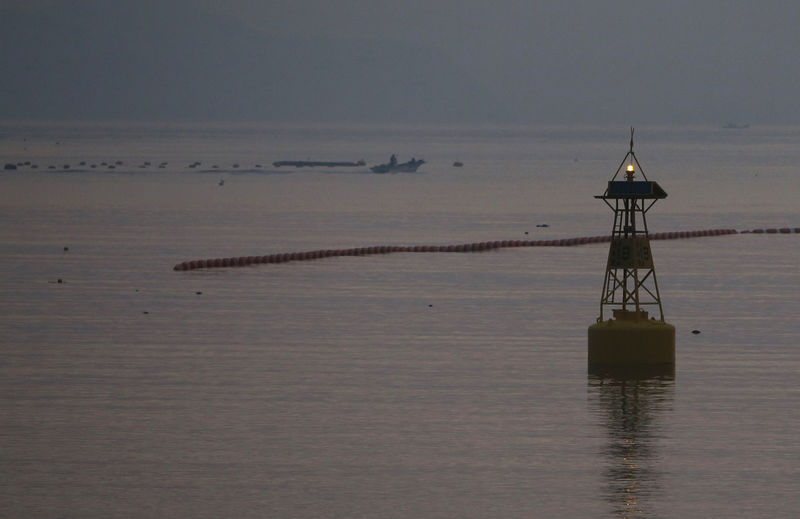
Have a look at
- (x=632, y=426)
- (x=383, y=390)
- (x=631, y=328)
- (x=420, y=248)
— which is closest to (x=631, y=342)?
(x=631, y=328)

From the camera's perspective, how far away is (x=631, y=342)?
45.1 meters

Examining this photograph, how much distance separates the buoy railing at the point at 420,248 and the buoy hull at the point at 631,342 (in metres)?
38.2

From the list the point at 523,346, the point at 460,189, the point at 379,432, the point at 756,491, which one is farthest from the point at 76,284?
the point at 460,189

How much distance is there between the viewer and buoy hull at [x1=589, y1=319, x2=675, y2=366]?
45.1 metres

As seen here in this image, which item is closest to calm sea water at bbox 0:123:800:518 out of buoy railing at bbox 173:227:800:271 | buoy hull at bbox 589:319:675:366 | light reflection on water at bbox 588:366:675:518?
light reflection on water at bbox 588:366:675:518

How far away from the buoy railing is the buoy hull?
3816 cm

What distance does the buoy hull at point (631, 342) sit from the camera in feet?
148

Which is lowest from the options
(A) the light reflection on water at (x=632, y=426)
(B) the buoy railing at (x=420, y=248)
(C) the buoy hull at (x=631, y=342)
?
(A) the light reflection on water at (x=632, y=426)

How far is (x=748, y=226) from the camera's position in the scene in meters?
121

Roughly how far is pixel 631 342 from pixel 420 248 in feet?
163

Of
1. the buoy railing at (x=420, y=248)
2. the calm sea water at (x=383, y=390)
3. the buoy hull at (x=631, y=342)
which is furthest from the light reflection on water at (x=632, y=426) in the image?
the buoy railing at (x=420, y=248)

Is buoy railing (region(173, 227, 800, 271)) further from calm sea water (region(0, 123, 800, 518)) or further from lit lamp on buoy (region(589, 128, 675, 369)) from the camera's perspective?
lit lamp on buoy (region(589, 128, 675, 369))

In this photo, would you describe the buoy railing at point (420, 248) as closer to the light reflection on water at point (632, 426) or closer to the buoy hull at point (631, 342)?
the buoy hull at point (631, 342)

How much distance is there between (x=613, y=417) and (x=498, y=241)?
60.0m
